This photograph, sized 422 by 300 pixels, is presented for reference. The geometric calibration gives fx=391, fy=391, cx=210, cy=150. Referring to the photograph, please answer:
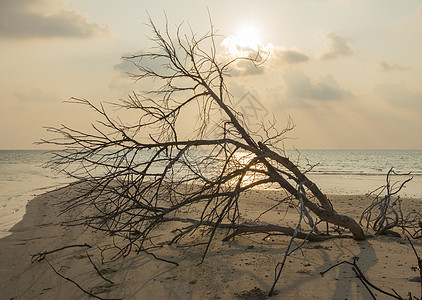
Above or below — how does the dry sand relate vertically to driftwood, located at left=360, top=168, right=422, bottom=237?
below

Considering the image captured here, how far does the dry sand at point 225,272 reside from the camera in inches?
167

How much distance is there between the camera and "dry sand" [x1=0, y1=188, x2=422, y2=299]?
4.24 meters

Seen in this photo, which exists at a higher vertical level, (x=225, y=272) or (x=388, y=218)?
(x=388, y=218)

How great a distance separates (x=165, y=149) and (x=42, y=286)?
8.25ft

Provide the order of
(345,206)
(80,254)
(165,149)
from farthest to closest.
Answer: (345,206), (80,254), (165,149)

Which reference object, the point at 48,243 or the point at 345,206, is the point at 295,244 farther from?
the point at 345,206

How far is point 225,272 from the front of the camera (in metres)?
4.85

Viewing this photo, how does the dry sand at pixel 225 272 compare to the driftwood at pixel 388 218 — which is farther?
the driftwood at pixel 388 218

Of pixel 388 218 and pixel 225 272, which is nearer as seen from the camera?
pixel 225 272

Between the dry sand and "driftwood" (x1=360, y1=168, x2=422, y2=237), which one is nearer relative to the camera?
the dry sand

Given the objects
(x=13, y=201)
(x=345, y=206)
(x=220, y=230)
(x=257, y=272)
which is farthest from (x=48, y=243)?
(x=345, y=206)

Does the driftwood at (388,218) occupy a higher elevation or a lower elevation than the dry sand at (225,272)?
higher

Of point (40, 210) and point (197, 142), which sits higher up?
point (197, 142)

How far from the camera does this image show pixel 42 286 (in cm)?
527
